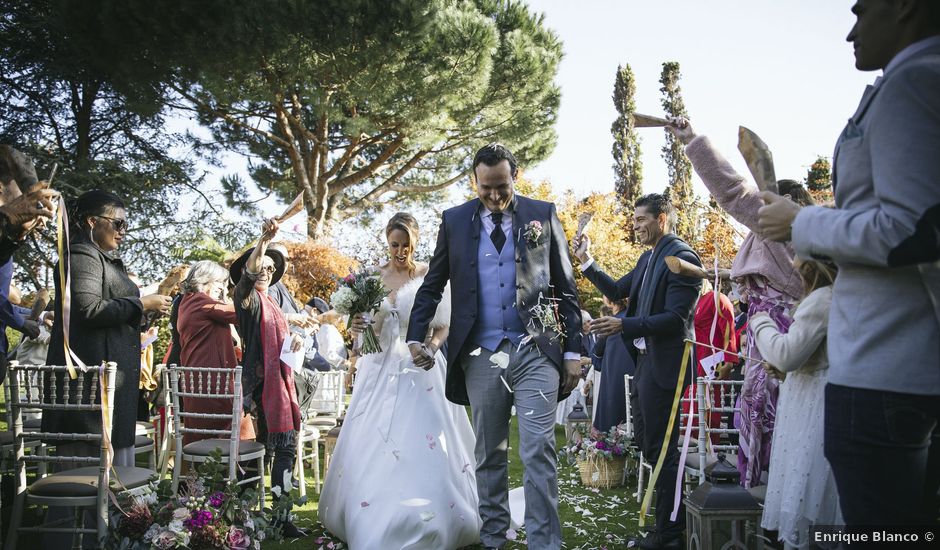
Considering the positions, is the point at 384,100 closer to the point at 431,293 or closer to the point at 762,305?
the point at 431,293

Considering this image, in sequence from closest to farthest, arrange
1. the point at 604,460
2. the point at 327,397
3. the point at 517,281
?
the point at 517,281 < the point at 604,460 < the point at 327,397

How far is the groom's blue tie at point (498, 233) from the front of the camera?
384 centimetres

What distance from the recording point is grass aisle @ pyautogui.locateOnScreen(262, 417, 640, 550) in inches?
169

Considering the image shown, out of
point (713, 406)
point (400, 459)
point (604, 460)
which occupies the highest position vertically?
point (713, 406)

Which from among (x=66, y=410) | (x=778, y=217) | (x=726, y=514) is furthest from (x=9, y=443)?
(x=778, y=217)

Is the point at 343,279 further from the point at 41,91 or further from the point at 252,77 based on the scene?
the point at 41,91

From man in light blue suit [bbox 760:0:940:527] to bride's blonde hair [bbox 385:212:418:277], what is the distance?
325 cm

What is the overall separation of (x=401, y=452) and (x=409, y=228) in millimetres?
1535

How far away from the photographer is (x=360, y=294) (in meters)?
4.40

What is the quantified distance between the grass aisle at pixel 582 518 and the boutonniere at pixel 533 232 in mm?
1926

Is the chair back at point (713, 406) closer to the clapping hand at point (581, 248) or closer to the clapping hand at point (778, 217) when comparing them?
the clapping hand at point (581, 248)

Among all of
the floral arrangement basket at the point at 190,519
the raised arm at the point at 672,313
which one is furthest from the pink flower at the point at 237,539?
the raised arm at the point at 672,313

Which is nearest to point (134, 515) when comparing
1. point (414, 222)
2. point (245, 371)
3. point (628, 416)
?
point (245, 371)

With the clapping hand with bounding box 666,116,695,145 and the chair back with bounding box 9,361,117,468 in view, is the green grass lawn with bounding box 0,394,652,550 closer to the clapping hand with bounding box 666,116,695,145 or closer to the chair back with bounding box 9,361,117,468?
the chair back with bounding box 9,361,117,468
